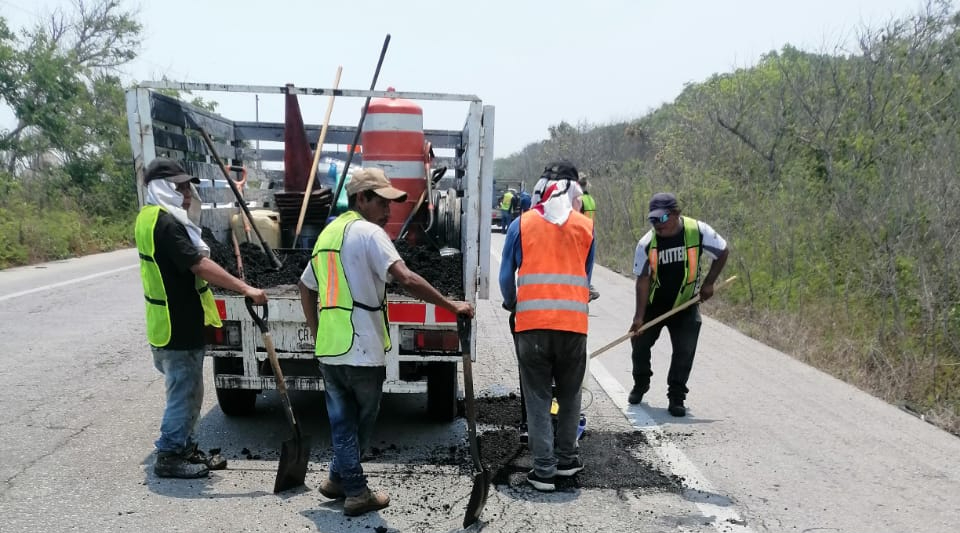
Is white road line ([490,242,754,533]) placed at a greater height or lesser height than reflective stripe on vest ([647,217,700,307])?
lesser

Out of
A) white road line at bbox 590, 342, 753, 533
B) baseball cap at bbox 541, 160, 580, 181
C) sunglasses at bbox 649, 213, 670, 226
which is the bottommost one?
white road line at bbox 590, 342, 753, 533

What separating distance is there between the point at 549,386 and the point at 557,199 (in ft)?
3.65

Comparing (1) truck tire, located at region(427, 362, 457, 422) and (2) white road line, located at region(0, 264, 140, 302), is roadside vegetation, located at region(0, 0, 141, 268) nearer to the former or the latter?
(2) white road line, located at region(0, 264, 140, 302)

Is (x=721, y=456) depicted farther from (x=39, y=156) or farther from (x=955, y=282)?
(x=39, y=156)

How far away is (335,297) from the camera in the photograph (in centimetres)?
356

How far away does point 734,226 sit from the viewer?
39.4 feet

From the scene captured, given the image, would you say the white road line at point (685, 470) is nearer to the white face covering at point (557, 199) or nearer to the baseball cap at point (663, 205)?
the baseball cap at point (663, 205)

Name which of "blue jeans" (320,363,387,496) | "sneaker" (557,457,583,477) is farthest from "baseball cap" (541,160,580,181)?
"sneaker" (557,457,583,477)

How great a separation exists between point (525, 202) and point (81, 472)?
389 inches

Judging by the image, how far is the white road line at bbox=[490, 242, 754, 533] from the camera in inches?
143

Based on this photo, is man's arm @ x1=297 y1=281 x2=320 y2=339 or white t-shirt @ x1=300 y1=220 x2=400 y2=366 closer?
white t-shirt @ x1=300 y1=220 x2=400 y2=366

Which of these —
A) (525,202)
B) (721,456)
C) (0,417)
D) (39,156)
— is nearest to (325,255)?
(721,456)

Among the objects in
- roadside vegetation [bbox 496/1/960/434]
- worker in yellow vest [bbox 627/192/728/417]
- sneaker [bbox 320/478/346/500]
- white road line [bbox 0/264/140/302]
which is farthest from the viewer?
white road line [bbox 0/264/140/302]

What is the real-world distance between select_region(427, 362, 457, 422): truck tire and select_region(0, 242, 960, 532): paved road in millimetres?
121
